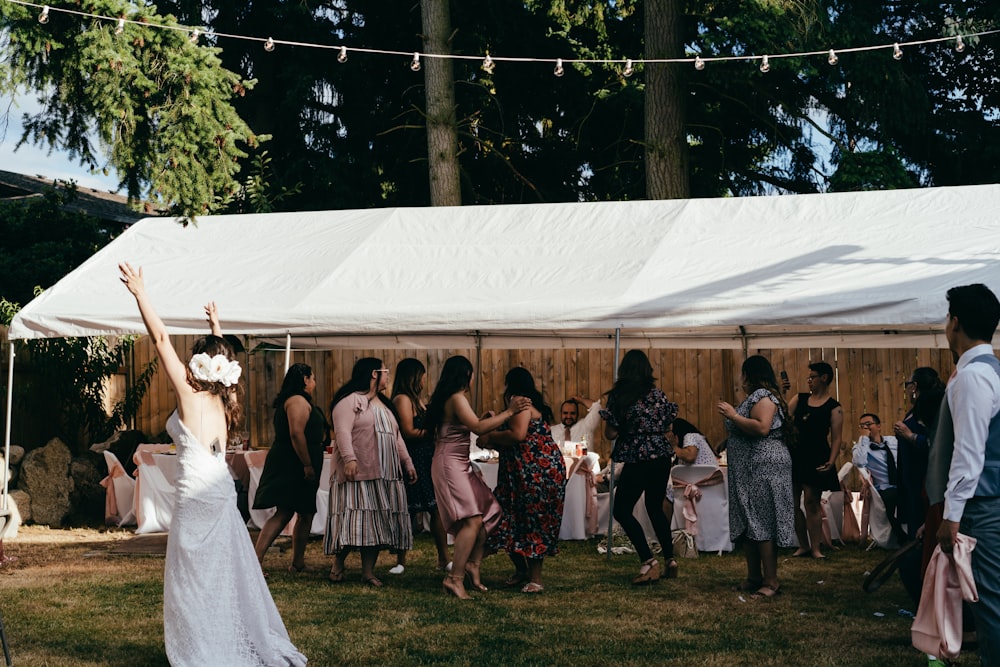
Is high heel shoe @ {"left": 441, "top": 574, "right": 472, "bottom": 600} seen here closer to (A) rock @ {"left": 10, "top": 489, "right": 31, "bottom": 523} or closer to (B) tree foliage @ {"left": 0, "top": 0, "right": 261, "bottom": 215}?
(A) rock @ {"left": 10, "top": 489, "right": 31, "bottom": 523}

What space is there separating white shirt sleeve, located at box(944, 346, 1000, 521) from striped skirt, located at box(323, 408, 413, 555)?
14.3 feet

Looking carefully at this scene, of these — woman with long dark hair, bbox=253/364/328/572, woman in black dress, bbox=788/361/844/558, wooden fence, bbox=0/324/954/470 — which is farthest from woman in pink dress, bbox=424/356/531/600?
wooden fence, bbox=0/324/954/470

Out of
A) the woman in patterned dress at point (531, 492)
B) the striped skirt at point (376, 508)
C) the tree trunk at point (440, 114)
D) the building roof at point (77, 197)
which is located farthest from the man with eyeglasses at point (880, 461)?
the building roof at point (77, 197)

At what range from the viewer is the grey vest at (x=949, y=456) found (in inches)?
155

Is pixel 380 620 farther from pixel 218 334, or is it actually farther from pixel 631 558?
pixel 631 558

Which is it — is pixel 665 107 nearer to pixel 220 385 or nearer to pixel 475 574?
pixel 475 574

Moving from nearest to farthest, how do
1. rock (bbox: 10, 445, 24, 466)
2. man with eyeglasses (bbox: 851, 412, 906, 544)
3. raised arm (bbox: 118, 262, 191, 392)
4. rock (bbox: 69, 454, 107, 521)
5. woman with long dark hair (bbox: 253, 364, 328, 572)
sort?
raised arm (bbox: 118, 262, 191, 392), woman with long dark hair (bbox: 253, 364, 328, 572), man with eyeglasses (bbox: 851, 412, 906, 544), rock (bbox: 10, 445, 24, 466), rock (bbox: 69, 454, 107, 521)

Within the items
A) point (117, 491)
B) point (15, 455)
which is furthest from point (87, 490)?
point (15, 455)

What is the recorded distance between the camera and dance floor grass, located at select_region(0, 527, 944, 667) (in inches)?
217

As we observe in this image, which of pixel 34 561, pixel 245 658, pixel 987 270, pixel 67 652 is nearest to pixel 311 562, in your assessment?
pixel 34 561

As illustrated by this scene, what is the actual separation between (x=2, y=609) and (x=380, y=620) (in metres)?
2.37

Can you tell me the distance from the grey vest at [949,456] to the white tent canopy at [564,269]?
3050mm

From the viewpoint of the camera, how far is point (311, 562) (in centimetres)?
868

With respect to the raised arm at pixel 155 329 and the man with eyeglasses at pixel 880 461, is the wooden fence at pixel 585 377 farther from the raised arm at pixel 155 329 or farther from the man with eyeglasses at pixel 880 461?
the raised arm at pixel 155 329
